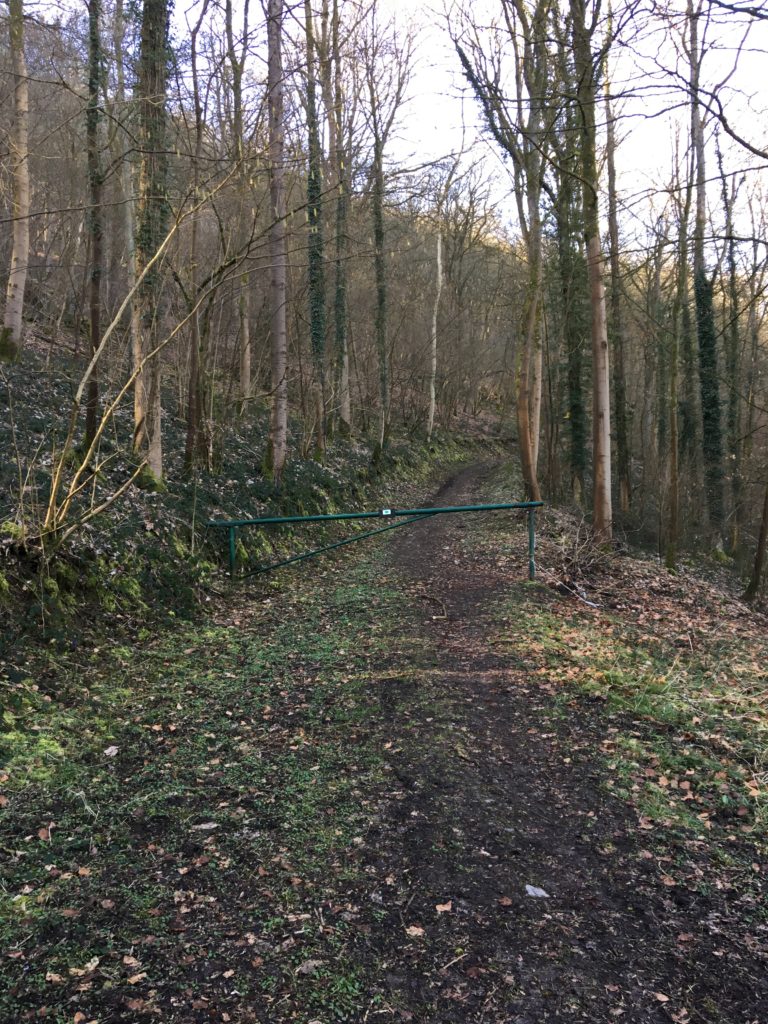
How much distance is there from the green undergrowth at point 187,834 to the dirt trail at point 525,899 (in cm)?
22

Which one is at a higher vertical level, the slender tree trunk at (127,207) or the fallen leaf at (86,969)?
the slender tree trunk at (127,207)

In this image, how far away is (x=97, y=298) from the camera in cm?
793

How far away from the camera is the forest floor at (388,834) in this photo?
98.5 inches

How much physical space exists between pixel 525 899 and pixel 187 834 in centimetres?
177

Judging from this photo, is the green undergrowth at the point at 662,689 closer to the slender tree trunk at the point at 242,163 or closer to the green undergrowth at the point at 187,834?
the green undergrowth at the point at 187,834

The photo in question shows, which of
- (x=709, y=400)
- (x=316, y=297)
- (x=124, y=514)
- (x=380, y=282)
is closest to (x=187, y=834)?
(x=124, y=514)

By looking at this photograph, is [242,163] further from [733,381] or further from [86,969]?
[733,381]

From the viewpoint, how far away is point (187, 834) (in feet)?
11.2

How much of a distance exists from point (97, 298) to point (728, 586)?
13916 mm

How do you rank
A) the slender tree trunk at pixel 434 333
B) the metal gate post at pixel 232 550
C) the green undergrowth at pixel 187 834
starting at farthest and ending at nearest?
1. the slender tree trunk at pixel 434 333
2. the metal gate post at pixel 232 550
3. the green undergrowth at pixel 187 834

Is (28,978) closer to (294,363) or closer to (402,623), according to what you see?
(402,623)

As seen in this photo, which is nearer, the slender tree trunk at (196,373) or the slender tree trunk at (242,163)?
the slender tree trunk at (242,163)

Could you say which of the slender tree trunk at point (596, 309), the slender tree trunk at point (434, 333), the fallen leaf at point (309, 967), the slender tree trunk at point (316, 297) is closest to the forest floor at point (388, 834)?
the fallen leaf at point (309, 967)

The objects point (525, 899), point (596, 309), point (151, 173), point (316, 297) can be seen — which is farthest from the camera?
point (316, 297)
